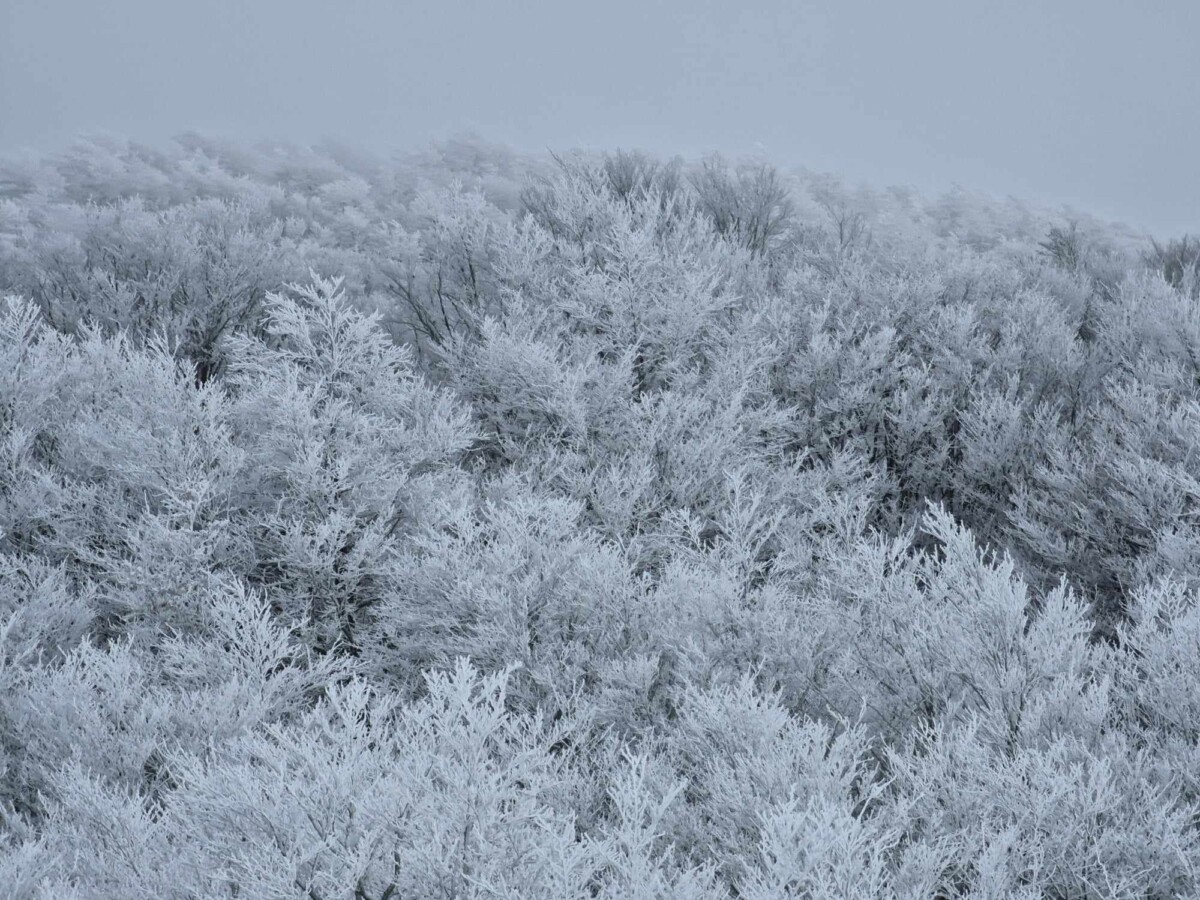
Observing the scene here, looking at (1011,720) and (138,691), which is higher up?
(1011,720)

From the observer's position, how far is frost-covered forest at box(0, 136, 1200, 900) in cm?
287

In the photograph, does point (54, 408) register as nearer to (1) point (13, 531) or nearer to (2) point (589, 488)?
(1) point (13, 531)

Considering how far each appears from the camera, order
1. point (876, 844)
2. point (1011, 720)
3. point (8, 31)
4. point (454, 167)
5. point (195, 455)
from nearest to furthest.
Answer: point (876, 844) → point (1011, 720) → point (195, 455) → point (454, 167) → point (8, 31)

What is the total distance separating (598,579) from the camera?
4711 millimetres

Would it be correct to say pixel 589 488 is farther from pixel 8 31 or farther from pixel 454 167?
pixel 8 31

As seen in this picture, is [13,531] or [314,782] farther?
[13,531]

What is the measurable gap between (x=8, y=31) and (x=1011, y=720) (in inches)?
3602

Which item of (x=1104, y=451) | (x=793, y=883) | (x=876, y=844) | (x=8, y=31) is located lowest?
(x=793, y=883)

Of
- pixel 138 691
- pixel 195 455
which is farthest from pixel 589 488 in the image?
pixel 138 691

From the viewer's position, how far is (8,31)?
70125 millimetres

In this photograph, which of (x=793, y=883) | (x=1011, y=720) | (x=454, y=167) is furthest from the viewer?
(x=454, y=167)

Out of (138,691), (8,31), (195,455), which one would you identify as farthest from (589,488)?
(8,31)

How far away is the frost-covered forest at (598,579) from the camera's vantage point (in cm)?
287

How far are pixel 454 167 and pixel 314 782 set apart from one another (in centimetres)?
2542
